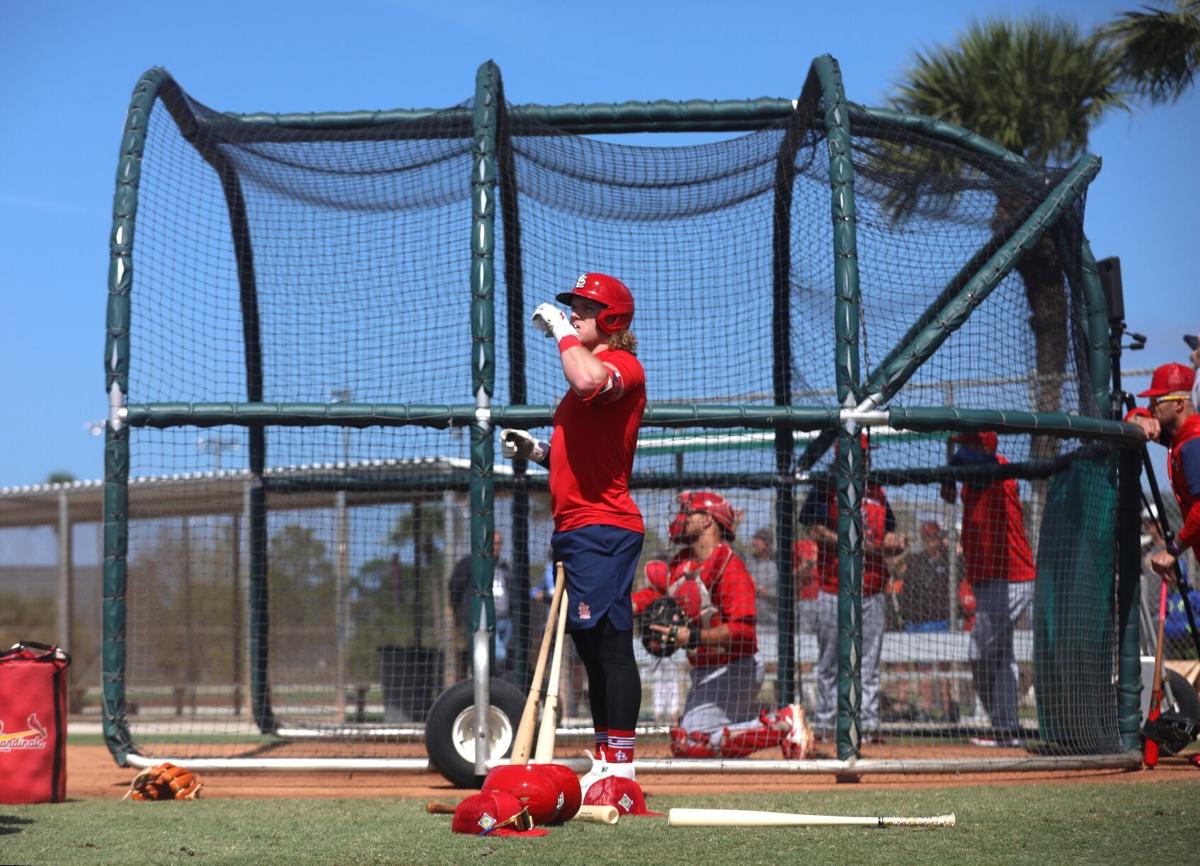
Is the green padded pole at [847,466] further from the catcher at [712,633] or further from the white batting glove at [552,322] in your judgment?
the white batting glove at [552,322]

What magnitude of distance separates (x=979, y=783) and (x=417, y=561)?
13.2ft

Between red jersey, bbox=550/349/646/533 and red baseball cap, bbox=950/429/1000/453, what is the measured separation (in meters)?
3.15

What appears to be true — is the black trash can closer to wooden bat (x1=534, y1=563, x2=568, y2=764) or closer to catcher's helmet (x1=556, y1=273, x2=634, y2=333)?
wooden bat (x1=534, y1=563, x2=568, y2=764)

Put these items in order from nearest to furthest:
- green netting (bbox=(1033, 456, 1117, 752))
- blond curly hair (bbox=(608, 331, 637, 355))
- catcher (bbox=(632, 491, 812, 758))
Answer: blond curly hair (bbox=(608, 331, 637, 355)) → green netting (bbox=(1033, 456, 1117, 752)) → catcher (bbox=(632, 491, 812, 758))

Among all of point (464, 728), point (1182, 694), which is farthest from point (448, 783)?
point (1182, 694)

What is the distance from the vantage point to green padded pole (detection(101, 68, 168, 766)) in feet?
21.7

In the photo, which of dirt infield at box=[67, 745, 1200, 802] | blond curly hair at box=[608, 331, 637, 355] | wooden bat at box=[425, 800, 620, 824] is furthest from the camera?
dirt infield at box=[67, 745, 1200, 802]

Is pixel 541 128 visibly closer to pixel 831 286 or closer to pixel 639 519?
pixel 831 286

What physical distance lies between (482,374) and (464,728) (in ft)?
5.91

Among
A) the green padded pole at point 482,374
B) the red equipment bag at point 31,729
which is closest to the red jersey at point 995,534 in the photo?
the green padded pole at point 482,374

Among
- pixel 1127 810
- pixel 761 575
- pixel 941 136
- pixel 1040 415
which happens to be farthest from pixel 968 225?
pixel 1127 810

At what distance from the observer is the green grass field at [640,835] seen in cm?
383

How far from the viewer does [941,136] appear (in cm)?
755

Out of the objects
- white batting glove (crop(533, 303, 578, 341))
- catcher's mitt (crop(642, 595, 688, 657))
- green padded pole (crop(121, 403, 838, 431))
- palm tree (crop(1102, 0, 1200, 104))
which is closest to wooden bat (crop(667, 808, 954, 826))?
white batting glove (crop(533, 303, 578, 341))
